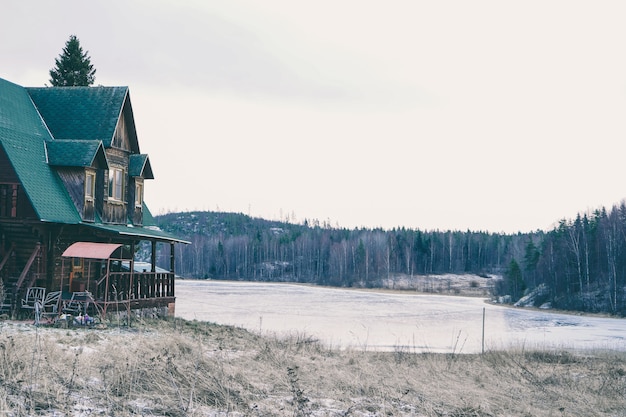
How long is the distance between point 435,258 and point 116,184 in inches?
4682

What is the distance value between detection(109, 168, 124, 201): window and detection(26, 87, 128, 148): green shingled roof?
1.36 metres

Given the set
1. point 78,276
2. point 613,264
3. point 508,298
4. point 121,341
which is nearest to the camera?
point 121,341

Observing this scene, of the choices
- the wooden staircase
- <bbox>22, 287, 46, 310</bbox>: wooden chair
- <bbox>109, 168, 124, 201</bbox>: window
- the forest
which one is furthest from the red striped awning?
the forest

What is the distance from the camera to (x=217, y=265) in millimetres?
148500

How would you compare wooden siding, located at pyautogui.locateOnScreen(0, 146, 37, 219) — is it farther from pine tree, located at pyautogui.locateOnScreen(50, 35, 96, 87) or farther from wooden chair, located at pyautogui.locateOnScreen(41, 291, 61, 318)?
pine tree, located at pyautogui.locateOnScreen(50, 35, 96, 87)

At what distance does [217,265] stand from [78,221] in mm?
126571

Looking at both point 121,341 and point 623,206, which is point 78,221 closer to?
point 121,341

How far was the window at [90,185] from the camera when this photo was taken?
24.5 m

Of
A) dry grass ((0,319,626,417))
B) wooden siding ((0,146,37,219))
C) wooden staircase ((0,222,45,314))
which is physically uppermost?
wooden siding ((0,146,37,219))

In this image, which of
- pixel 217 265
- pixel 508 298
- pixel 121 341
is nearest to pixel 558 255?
pixel 508 298

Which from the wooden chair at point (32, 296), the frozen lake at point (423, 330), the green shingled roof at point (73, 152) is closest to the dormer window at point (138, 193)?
the green shingled roof at point (73, 152)

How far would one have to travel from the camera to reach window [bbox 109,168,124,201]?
26.8 m

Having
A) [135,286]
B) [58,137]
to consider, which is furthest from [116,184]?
[135,286]

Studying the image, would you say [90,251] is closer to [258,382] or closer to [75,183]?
[75,183]
